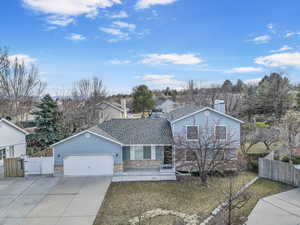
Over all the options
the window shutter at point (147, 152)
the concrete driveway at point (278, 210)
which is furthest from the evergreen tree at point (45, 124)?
the concrete driveway at point (278, 210)

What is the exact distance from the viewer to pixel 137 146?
1914 cm

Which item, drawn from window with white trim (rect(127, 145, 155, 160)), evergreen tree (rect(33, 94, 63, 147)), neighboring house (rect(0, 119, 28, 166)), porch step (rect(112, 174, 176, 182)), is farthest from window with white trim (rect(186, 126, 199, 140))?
neighboring house (rect(0, 119, 28, 166))

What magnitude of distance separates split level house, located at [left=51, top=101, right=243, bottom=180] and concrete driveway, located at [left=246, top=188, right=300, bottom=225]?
616cm

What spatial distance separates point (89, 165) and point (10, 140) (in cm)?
872

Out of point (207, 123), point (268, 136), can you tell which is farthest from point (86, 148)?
point (268, 136)

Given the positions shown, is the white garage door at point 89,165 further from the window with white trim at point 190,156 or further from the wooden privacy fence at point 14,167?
the window with white trim at point 190,156

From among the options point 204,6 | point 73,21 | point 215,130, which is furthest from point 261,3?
point 73,21

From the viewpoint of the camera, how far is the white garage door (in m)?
18.1

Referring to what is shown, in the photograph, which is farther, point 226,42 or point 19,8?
point 226,42

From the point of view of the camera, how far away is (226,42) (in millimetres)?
23453

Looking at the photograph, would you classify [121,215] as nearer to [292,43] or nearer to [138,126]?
[138,126]

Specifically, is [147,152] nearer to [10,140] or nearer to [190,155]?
[190,155]

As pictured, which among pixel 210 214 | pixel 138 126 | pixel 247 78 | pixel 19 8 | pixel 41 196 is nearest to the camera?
pixel 210 214

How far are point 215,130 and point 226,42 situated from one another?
10335 mm
